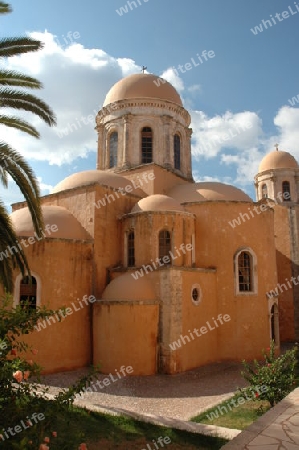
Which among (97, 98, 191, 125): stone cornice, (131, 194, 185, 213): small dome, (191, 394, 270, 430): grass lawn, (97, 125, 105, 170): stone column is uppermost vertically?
(97, 98, 191, 125): stone cornice

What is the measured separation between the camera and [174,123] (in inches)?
733

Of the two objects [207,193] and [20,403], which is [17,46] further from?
[207,193]

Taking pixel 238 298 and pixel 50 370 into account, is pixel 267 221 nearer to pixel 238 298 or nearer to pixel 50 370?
pixel 238 298

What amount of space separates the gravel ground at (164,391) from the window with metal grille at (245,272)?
299 cm

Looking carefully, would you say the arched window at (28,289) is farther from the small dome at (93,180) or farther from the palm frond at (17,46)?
the palm frond at (17,46)

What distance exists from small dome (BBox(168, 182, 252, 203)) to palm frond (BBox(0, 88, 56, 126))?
7801mm

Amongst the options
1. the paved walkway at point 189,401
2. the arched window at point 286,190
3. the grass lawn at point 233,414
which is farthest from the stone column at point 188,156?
the grass lawn at point 233,414

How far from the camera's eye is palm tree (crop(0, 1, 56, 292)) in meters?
A: 8.13

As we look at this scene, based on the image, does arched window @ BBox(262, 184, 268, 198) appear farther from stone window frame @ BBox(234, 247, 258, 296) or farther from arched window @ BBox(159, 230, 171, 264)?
arched window @ BBox(159, 230, 171, 264)

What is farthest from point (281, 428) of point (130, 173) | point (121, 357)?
point (130, 173)

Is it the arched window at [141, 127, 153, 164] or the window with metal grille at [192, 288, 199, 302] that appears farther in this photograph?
the arched window at [141, 127, 153, 164]

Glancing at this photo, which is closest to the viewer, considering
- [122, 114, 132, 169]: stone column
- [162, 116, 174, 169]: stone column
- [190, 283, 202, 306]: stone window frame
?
[190, 283, 202, 306]: stone window frame

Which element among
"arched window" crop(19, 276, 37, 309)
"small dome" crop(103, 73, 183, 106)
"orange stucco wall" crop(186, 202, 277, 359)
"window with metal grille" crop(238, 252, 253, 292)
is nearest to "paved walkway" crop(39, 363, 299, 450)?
"orange stucco wall" crop(186, 202, 277, 359)

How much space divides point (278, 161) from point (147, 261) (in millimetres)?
13859
